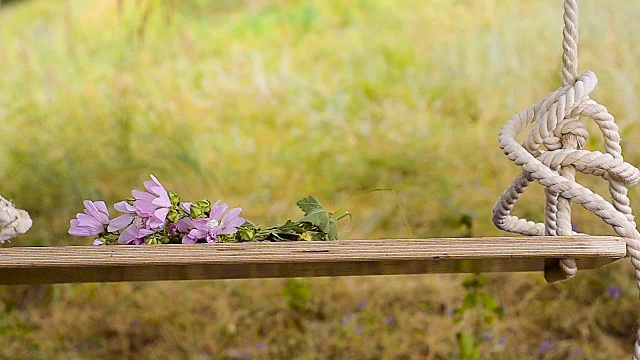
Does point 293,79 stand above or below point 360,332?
above

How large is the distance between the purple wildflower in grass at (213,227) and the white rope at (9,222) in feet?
0.63

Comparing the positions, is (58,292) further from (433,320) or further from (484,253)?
(484,253)

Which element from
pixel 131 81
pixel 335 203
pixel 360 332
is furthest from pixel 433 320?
pixel 131 81

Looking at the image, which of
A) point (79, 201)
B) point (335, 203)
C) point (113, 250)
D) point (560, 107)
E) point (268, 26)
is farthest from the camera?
point (268, 26)

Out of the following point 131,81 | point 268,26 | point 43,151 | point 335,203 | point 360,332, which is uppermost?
point 268,26

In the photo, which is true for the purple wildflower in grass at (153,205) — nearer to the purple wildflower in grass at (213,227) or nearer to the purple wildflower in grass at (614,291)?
the purple wildflower in grass at (213,227)

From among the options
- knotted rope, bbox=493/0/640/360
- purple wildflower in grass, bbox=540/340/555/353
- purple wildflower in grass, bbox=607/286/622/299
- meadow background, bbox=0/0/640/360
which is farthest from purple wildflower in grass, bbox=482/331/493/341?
knotted rope, bbox=493/0/640/360

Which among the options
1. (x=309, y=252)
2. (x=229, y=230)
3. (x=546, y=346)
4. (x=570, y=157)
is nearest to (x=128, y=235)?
(x=229, y=230)

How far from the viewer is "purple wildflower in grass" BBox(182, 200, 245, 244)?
924 millimetres

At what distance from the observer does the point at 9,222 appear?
918 mm

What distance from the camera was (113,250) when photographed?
85 centimetres

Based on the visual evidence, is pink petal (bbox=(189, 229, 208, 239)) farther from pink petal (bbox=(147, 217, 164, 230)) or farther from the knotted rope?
the knotted rope

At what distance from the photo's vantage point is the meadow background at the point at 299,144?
7.32 ft

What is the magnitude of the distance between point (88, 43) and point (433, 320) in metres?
1.53
